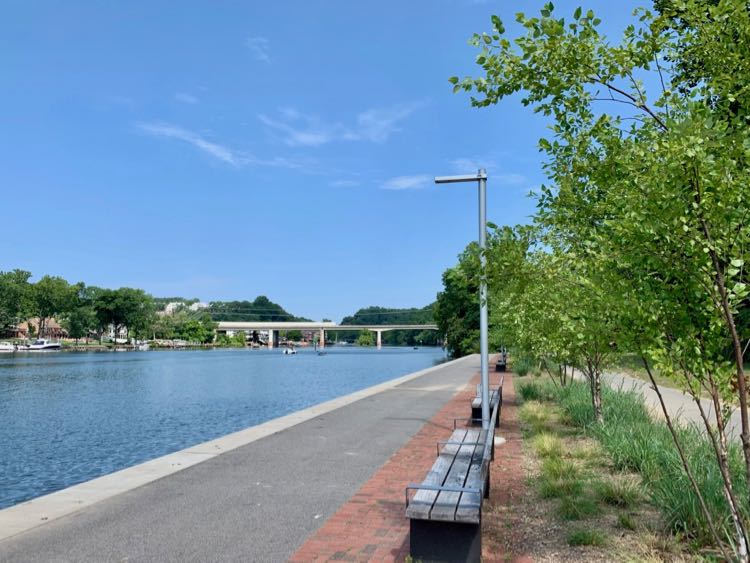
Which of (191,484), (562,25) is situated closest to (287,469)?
(191,484)

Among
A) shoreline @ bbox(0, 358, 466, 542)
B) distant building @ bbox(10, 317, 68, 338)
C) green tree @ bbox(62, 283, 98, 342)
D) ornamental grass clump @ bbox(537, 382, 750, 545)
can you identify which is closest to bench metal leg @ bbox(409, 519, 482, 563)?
ornamental grass clump @ bbox(537, 382, 750, 545)

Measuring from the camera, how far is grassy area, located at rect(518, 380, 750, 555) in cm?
486

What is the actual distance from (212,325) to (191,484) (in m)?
143

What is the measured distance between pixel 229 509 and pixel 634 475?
14.3 feet

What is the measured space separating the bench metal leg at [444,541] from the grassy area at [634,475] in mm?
1204

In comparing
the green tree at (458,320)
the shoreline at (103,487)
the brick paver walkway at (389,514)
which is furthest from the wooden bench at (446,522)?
the green tree at (458,320)

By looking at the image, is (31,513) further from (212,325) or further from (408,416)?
(212,325)

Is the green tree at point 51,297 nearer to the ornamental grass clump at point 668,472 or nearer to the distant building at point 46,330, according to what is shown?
the distant building at point 46,330

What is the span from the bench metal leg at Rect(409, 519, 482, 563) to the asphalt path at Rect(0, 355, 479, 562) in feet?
3.88

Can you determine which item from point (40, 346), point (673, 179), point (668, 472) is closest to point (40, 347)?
point (40, 346)

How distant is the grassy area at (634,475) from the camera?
15.9 ft

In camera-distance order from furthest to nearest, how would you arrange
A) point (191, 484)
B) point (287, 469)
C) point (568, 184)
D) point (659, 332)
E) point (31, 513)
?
point (287, 469)
point (191, 484)
point (31, 513)
point (568, 184)
point (659, 332)

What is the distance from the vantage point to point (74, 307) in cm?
11106

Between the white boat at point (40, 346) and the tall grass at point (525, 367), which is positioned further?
the white boat at point (40, 346)
